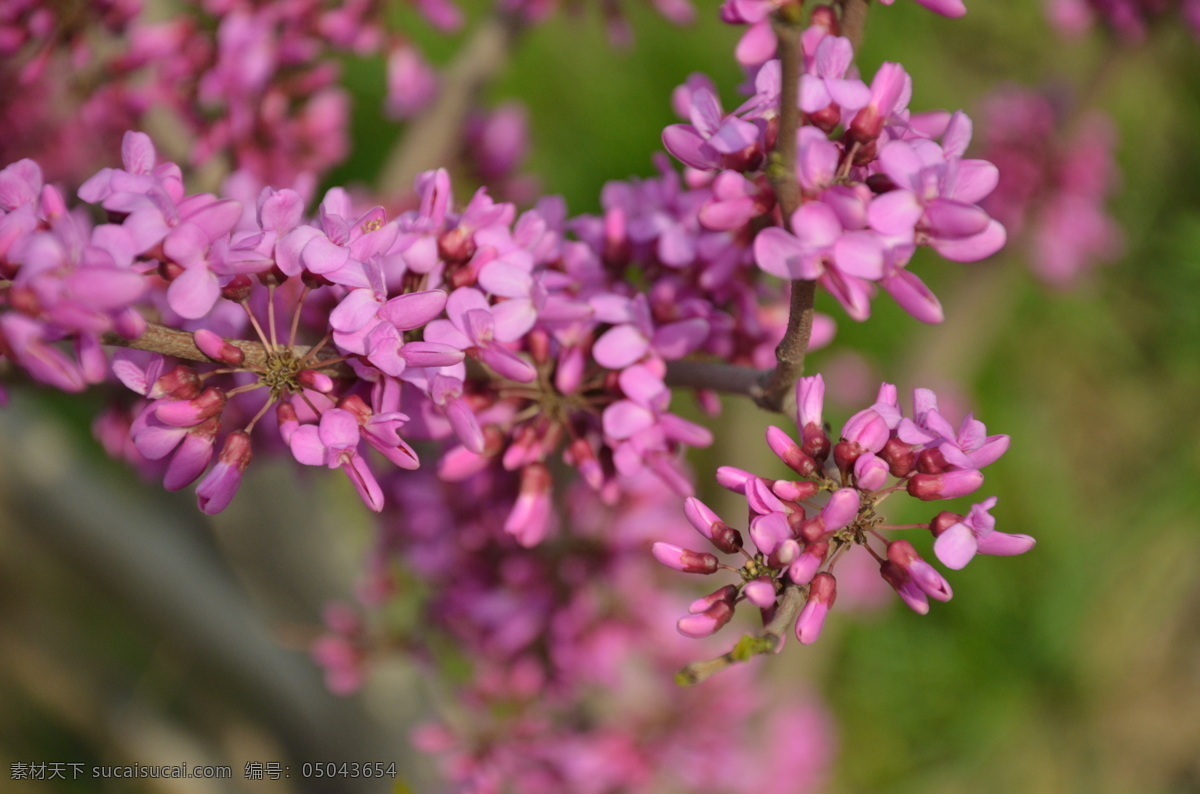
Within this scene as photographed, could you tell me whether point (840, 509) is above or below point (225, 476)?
above

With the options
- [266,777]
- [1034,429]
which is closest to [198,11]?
[266,777]

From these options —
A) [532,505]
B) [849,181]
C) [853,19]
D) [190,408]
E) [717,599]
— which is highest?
[853,19]

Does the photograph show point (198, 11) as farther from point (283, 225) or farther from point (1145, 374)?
point (1145, 374)

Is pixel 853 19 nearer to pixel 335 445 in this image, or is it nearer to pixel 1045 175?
pixel 335 445

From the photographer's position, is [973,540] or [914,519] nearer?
[973,540]

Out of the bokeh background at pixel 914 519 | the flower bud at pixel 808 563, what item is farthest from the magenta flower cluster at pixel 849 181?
the bokeh background at pixel 914 519

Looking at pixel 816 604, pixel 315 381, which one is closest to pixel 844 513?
pixel 816 604

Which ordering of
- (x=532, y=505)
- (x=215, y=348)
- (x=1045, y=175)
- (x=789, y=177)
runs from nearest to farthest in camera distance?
1. (x=789, y=177)
2. (x=215, y=348)
3. (x=532, y=505)
4. (x=1045, y=175)

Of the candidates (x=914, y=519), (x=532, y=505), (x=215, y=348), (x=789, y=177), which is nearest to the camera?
(x=789, y=177)
